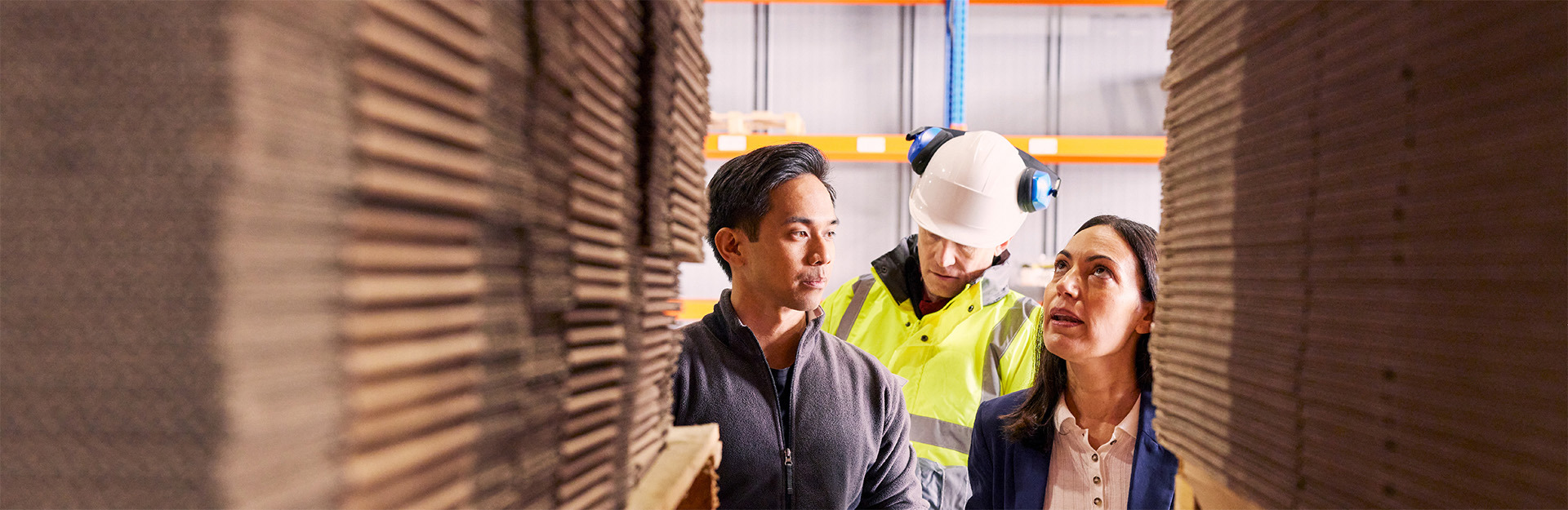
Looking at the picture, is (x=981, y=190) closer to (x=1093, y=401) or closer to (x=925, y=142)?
(x=925, y=142)

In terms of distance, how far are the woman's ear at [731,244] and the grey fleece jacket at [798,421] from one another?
0.41 ft

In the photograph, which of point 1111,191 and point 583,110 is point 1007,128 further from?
point 583,110

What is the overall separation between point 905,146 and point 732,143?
109 centimetres

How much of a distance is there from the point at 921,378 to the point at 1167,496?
125cm

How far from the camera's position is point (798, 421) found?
2.50m

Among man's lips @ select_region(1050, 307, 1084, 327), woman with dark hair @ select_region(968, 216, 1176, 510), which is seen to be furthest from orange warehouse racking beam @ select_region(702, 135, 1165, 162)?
man's lips @ select_region(1050, 307, 1084, 327)

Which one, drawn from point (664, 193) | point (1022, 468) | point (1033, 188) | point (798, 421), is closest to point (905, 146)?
point (1033, 188)

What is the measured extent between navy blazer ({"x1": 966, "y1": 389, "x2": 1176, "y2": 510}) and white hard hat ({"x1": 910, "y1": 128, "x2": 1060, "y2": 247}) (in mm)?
901

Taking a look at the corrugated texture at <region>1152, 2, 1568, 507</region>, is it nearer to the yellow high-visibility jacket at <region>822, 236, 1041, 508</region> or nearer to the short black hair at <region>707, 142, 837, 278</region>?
the short black hair at <region>707, 142, 837, 278</region>

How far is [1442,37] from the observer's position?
626 mm

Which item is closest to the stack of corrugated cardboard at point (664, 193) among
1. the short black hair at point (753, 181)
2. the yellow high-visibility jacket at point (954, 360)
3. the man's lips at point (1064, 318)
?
the short black hair at point (753, 181)

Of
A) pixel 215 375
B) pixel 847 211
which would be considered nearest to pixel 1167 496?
pixel 215 375

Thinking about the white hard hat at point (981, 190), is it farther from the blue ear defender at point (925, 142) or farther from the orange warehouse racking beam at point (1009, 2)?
the orange warehouse racking beam at point (1009, 2)

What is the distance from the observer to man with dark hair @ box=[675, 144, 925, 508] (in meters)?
2.44
